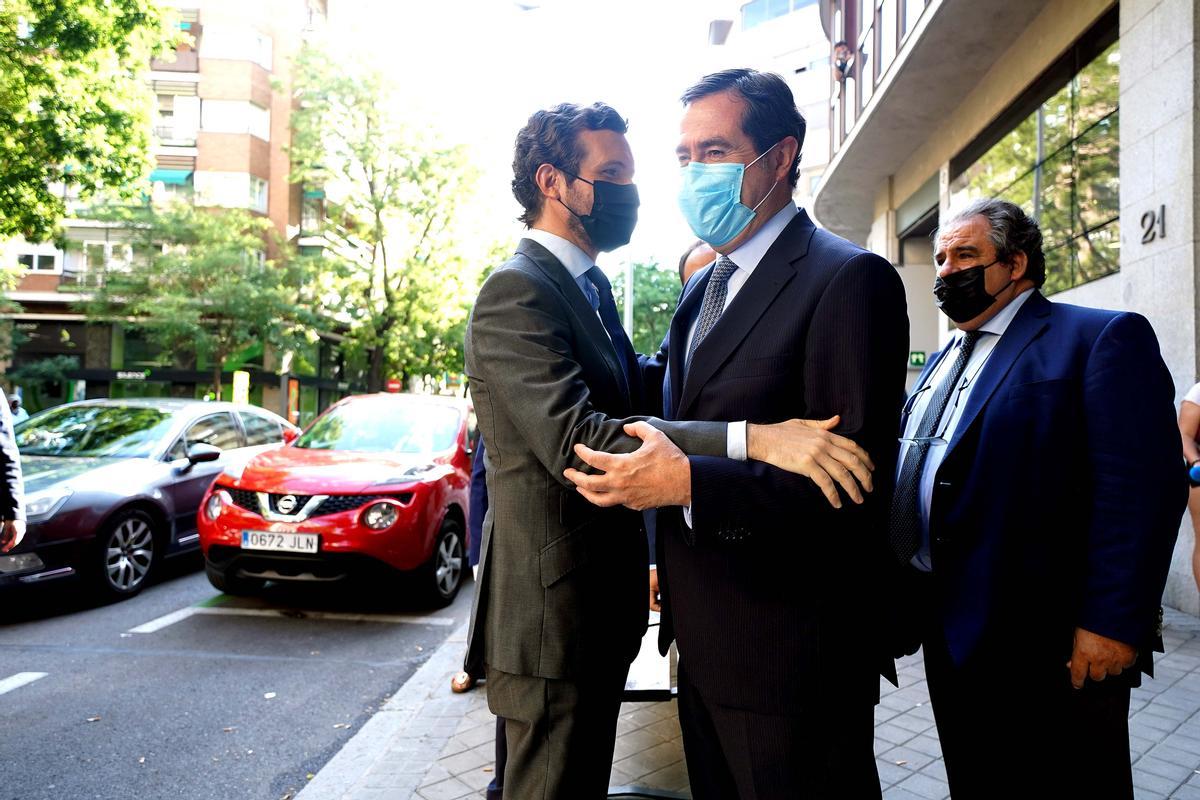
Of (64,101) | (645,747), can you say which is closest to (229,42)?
(64,101)

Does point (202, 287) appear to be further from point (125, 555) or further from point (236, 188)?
point (125, 555)

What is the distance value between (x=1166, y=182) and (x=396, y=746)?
21.2 feet

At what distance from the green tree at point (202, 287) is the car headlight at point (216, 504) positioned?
23.7 meters

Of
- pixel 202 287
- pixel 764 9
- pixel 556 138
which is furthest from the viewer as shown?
pixel 764 9

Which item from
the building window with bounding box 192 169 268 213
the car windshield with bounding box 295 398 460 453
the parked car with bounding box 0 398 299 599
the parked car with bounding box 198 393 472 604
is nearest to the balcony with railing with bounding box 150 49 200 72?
the building window with bounding box 192 169 268 213

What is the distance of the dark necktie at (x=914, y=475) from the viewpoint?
256 cm

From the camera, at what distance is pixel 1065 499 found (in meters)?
2.29

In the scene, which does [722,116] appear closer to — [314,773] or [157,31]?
[314,773]

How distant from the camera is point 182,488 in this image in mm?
7723

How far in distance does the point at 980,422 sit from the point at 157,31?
15.6 metres

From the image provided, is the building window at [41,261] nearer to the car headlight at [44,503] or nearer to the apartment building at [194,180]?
the apartment building at [194,180]

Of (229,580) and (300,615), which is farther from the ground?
(229,580)

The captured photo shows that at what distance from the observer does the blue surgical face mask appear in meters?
2.00

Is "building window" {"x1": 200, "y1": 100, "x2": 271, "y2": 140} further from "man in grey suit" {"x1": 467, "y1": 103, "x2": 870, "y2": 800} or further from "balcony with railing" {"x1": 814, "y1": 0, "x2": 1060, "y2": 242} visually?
"man in grey suit" {"x1": 467, "y1": 103, "x2": 870, "y2": 800}
